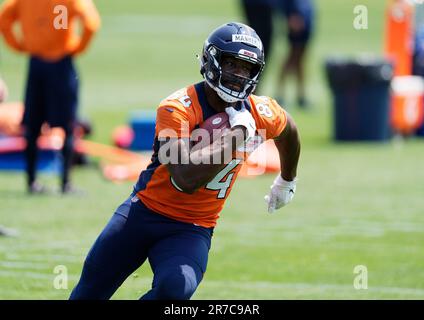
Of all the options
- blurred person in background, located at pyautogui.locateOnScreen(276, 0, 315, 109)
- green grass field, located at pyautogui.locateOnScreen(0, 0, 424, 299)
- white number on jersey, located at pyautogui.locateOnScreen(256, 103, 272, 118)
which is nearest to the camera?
white number on jersey, located at pyautogui.locateOnScreen(256, 103, 272, 118)

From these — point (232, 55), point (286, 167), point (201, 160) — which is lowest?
point (286, 167)

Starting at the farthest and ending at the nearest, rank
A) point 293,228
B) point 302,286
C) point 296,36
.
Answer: point 296,36
point 293,228
point 302,286

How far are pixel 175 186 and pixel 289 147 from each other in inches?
35.5

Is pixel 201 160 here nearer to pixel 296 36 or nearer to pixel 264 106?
pixel 264 106

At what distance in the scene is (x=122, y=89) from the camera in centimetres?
2227

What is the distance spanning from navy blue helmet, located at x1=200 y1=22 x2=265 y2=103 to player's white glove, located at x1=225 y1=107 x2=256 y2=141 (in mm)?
91

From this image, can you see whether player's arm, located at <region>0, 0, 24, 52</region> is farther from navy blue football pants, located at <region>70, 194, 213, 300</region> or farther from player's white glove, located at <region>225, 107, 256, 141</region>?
player's white glove, located at <region>225, 107, 256, 141</region>

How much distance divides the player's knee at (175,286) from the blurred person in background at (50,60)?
5.91m

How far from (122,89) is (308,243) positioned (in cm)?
1356

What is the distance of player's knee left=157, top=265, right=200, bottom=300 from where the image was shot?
5.45 m

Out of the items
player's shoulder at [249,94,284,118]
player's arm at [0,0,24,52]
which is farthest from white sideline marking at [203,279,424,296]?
player's arm at [0,0,24,52]

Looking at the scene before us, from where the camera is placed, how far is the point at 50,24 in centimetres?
1113

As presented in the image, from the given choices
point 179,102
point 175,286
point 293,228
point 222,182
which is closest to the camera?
point 175,286

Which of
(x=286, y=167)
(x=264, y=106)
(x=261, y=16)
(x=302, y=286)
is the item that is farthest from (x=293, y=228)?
(x=261, y=16)
